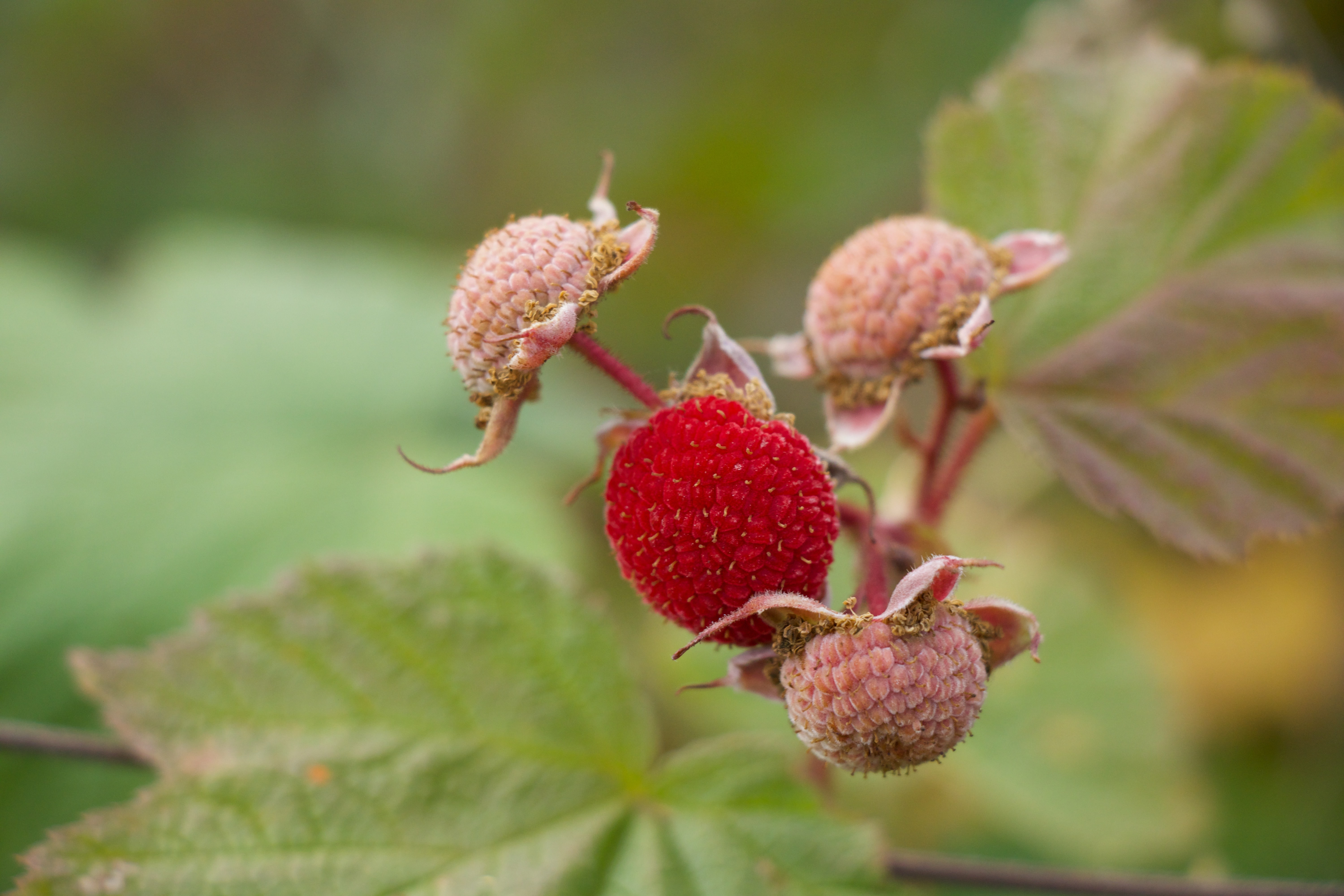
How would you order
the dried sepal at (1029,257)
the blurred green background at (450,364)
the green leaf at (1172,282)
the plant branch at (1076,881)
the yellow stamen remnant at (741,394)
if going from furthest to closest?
1. the blurred green background at (450,364)
2. the green leaf at (1172,282)
3. the plant branch at (1076,881)
4. the dried sepal at (1029,257)
5. the yellow stamen remnant at (741,394)

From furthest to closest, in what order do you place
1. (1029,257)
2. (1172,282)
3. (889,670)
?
(1172,282)
(1029,257)
(889,670)

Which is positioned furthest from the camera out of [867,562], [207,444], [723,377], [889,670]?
[207,444]

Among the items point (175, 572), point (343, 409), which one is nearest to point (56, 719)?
point (175, 572)

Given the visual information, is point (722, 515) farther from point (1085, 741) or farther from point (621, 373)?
point (1085, 741)

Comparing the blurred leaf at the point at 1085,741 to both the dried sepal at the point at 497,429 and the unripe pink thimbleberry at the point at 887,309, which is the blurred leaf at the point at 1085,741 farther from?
the dried sepal at the point at 497,429

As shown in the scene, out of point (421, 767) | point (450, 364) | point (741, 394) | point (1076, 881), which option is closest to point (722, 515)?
point (741, 394)

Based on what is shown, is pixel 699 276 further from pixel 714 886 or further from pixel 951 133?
pixel 714 886

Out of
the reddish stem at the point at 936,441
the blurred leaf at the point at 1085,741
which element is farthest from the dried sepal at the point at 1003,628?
the blurred leaf at the point at 1085,741
